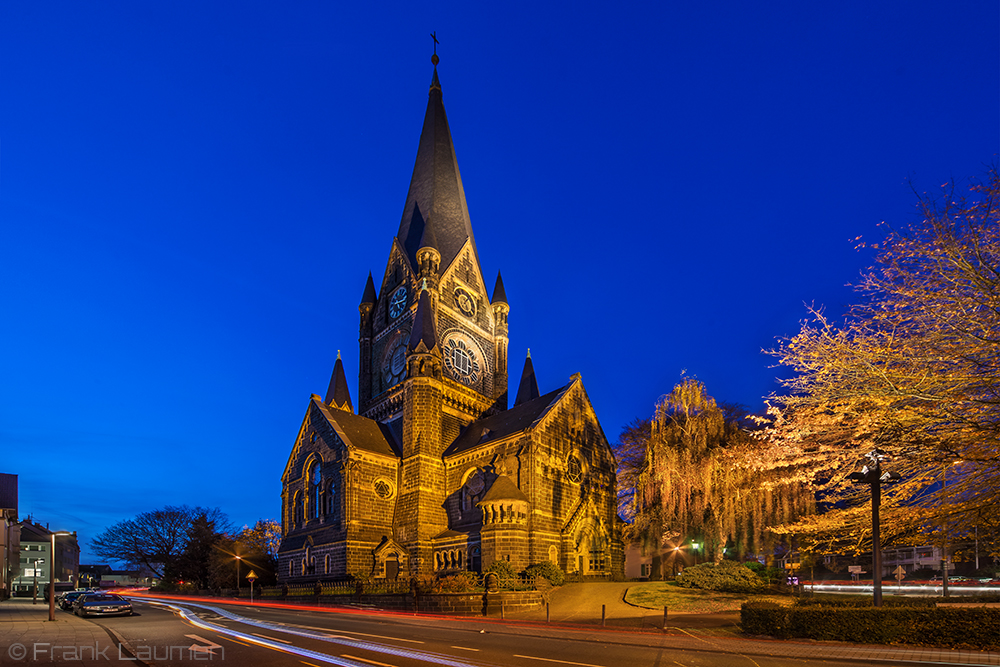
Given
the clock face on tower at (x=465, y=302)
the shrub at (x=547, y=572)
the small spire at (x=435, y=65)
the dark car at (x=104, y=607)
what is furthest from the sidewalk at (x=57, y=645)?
the small spire at (x=435, y=65)

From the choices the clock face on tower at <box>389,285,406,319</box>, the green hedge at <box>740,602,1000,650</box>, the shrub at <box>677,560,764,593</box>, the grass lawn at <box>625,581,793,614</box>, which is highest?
the clock face on tower at <box>389,285,406,319</box>

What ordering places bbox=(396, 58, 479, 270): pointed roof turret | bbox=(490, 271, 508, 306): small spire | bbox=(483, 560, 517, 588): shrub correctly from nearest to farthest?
bbox=(483, 560, 517, 588): shrub < bbox=(396, 58, 479, 270): pointed roof turret < bbox=(490, 271, 508, 306): small spire

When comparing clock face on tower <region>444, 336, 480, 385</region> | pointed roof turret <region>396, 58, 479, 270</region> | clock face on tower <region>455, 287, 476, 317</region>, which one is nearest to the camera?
clock face on tower <region>444, 336, 480, 385</region>

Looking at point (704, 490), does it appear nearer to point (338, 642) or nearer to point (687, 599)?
point (687, 599)

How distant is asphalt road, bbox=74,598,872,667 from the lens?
1056 centimetres

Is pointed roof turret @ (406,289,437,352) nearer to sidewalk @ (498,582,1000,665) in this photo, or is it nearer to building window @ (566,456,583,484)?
building window @ (566,456,583,484)

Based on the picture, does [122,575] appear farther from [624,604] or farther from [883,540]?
[883,540]

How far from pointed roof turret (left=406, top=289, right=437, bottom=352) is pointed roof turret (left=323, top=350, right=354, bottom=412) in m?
8.49

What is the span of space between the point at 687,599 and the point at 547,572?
8139mm

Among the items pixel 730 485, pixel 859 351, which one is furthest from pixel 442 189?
pixel 859 351

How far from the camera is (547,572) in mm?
27625

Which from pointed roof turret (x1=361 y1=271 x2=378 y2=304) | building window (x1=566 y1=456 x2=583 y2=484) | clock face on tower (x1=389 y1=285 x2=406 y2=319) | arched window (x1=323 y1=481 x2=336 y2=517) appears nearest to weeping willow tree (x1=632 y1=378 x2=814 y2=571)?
building window (x1=566 y1=456 x2=583 y2=484)

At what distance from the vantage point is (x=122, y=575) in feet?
513

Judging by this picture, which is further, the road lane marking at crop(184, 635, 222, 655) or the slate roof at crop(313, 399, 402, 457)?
the slate roof at crop(313, 399, 402, 457)
